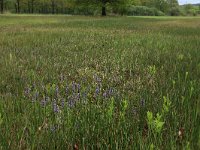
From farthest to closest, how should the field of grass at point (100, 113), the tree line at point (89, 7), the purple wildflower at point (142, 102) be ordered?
the tree line at point (89, 7), the purple wildflower at point (142, 102), the field of grass at point (100, 113)

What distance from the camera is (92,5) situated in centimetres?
5819

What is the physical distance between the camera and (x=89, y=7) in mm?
61875

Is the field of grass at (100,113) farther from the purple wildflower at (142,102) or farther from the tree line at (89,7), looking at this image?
the tree line at (89,7)

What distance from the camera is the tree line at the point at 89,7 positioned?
59.3 meters

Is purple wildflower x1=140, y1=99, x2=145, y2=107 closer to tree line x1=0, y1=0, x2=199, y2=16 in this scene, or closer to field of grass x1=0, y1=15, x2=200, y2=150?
field of grass x1=0, y1=15, x2=200, y2=150

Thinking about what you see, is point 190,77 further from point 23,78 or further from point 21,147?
point 21,147

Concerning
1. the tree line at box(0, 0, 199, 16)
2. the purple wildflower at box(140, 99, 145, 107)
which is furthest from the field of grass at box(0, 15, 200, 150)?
the tree line at box(0, 0, 199, 16)

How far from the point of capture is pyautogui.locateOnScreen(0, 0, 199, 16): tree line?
59.3m

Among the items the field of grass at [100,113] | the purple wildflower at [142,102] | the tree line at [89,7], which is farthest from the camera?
the tree line at [89,7]

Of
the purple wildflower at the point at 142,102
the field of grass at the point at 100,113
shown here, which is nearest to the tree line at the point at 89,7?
the field of grass at the point at 100,113

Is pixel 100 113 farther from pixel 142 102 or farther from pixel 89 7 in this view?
pixel 89 7

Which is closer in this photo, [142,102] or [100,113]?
[100,113]

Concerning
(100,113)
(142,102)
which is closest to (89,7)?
(142,102)

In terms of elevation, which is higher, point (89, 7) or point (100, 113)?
point (89, 7)
